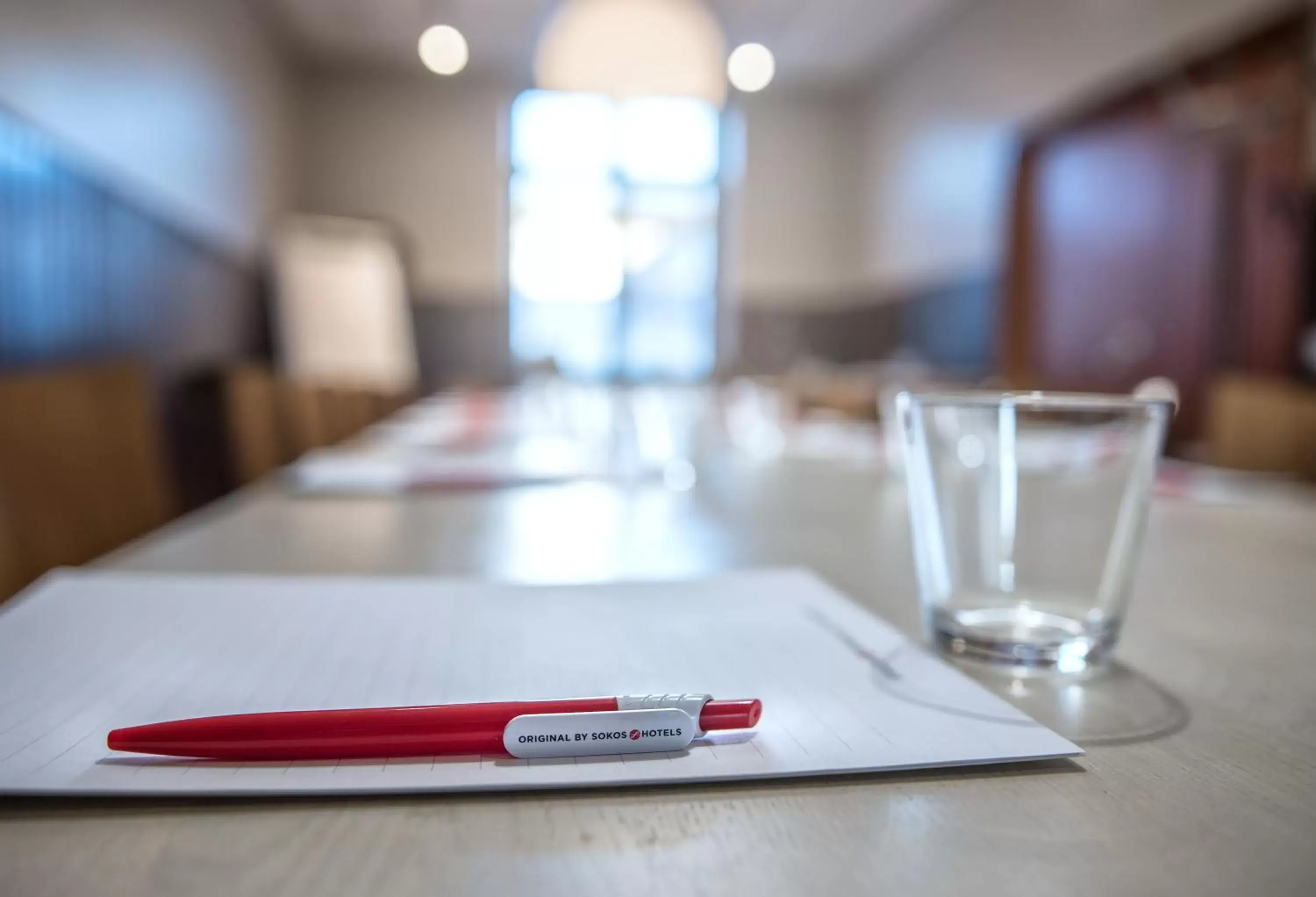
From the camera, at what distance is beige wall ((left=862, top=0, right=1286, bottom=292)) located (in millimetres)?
3521

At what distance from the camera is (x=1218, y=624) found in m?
0.47

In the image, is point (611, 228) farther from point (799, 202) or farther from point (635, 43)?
point (635, 43)

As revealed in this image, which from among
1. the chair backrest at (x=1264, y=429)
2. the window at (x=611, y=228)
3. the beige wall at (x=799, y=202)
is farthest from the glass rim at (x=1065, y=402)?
the beige wall at (x=799, y=202)

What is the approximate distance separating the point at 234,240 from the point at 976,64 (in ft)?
11.6

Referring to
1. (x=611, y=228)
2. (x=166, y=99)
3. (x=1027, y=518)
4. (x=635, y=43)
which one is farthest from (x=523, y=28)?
(x=1027, y=518)

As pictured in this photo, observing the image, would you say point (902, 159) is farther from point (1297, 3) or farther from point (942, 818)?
point (942, 818)

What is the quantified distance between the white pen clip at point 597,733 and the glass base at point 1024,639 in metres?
0.16

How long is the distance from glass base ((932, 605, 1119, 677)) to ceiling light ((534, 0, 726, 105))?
2.06 metres

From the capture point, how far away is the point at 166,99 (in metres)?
3.54

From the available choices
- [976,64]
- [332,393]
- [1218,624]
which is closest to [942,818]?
[1218,624]

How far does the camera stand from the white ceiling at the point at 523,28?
4.98 meters

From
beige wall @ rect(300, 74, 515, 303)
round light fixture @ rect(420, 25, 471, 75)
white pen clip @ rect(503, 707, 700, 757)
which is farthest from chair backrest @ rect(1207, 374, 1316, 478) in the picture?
beige wall @ rect(300, 74, 515, 303)

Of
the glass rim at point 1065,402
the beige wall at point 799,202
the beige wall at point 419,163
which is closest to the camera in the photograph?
the glass rim at point 1065,402

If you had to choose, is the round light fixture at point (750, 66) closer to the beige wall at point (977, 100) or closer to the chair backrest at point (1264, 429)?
the beige wall at point (977, 100)
